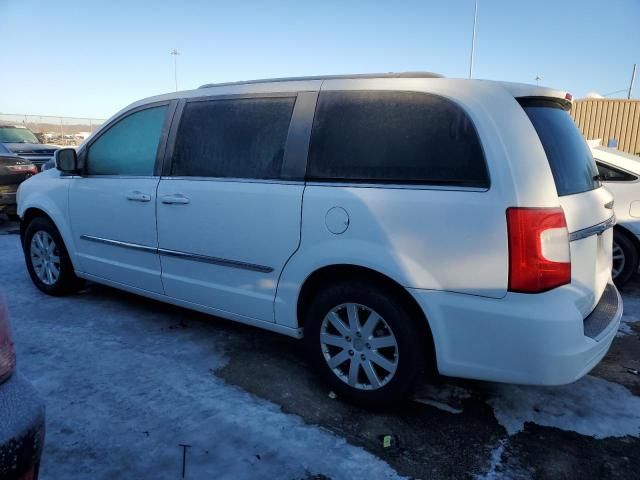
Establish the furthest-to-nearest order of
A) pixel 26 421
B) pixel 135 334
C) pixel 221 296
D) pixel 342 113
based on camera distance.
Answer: pixel 135 334 < pixel 221 296 < pixel 342 113 < pixel 26 421

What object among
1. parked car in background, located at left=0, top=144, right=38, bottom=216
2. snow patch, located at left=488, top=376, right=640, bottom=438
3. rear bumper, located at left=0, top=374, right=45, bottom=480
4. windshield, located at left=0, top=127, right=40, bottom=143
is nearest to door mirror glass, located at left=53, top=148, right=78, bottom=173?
rear bumper, located at left=0, top=374, right=45, bottom=480

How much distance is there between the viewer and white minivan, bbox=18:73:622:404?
2.21 metres

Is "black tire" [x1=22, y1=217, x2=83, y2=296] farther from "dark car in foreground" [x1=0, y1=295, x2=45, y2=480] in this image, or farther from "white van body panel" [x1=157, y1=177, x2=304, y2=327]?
"dark car in foreground" [x1=0, y1=295, x2=45, y2=480]

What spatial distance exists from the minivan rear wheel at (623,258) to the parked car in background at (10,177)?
8.73m

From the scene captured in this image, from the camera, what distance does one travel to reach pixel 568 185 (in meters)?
2.42

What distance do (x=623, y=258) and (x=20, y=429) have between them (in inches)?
211

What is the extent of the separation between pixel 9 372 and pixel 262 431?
1340mm

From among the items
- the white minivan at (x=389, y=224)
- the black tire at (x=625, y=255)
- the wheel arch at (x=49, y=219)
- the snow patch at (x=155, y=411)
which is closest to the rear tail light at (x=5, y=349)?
the snow patch at (x=155, y=411)

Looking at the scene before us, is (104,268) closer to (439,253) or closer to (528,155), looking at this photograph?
(439,253)

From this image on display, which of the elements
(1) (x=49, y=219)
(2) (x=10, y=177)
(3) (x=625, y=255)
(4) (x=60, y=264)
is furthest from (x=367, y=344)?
(2) (x=10, y=177)

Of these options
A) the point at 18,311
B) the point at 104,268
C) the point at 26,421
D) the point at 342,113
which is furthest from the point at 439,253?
the point at 18,311

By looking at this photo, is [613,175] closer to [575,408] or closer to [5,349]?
[575,408]

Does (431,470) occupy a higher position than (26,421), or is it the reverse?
(26,421)


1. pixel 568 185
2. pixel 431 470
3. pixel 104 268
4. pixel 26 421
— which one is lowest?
pixel 431 470
